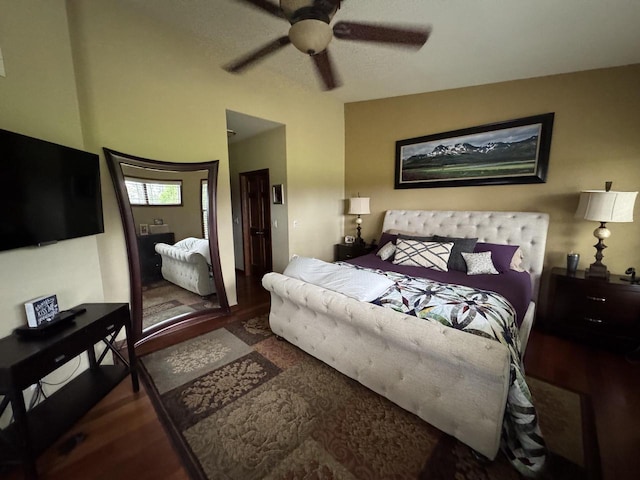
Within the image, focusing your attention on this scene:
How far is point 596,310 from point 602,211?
3.04 feet

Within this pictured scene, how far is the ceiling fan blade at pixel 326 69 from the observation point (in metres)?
1.87

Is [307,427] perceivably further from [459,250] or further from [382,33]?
[382,33]

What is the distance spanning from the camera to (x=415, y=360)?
5.10 ft

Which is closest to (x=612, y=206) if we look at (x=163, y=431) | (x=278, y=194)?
(x=278, y=194)

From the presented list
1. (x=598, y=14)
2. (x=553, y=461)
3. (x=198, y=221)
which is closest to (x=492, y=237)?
(x=598, y=14)

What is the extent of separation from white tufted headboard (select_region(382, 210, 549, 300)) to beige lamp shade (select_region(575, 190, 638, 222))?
0.50 m

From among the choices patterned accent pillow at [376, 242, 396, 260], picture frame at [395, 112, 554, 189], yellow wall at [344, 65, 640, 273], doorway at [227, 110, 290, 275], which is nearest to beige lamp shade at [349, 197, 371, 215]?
picture frame at [395, 112, 554, 189]

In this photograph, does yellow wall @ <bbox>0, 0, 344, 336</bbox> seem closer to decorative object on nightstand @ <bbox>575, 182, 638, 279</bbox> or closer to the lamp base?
decorative object on nightstand @ <bbox>575, 182, 638, 279</bbox>

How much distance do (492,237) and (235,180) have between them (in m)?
4.31

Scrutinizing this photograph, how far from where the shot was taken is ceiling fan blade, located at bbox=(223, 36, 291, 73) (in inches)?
67.9

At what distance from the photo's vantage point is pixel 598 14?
6.19 feet

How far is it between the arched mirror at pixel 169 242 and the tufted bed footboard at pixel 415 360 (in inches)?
54.5

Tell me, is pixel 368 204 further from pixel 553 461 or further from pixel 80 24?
pixel 80 24

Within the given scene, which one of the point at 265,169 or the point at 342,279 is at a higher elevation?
the point at 265,169
